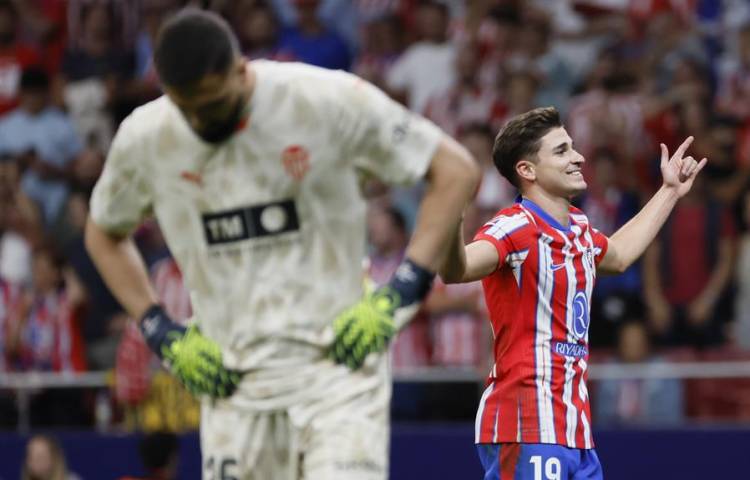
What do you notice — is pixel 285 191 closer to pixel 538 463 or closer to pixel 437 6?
pixel 538 463

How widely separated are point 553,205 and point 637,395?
4668 mm

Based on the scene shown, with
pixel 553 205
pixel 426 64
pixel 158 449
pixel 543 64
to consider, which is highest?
pixel 426 64

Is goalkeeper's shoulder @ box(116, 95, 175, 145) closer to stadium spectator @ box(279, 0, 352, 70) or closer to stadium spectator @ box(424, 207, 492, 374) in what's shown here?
stadium spectator @ box(424, 207, 492, 374)

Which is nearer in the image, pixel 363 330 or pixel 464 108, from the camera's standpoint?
pixel 363 330

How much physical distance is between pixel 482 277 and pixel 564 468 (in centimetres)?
83

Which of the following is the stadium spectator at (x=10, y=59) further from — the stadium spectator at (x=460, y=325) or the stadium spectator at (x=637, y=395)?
the stadium spectator at (x=637, y=395)

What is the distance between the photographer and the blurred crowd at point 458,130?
38.1ft

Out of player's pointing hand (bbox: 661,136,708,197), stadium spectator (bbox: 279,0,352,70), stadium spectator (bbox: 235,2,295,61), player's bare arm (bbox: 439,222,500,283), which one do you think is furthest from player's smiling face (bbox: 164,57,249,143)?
stadium spectator (bbox: 235,2,295,61)

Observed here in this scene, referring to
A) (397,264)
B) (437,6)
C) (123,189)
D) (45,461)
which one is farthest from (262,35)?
(123,189)

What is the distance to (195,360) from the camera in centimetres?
543

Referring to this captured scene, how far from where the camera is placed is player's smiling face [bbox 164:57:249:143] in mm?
5035

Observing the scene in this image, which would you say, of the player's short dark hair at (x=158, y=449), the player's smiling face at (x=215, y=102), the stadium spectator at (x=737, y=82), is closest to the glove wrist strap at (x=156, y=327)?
the player's smiling face at (x=215, y=102)

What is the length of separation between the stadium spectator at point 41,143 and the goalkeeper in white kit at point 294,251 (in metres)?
9.69

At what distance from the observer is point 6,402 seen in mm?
13680
